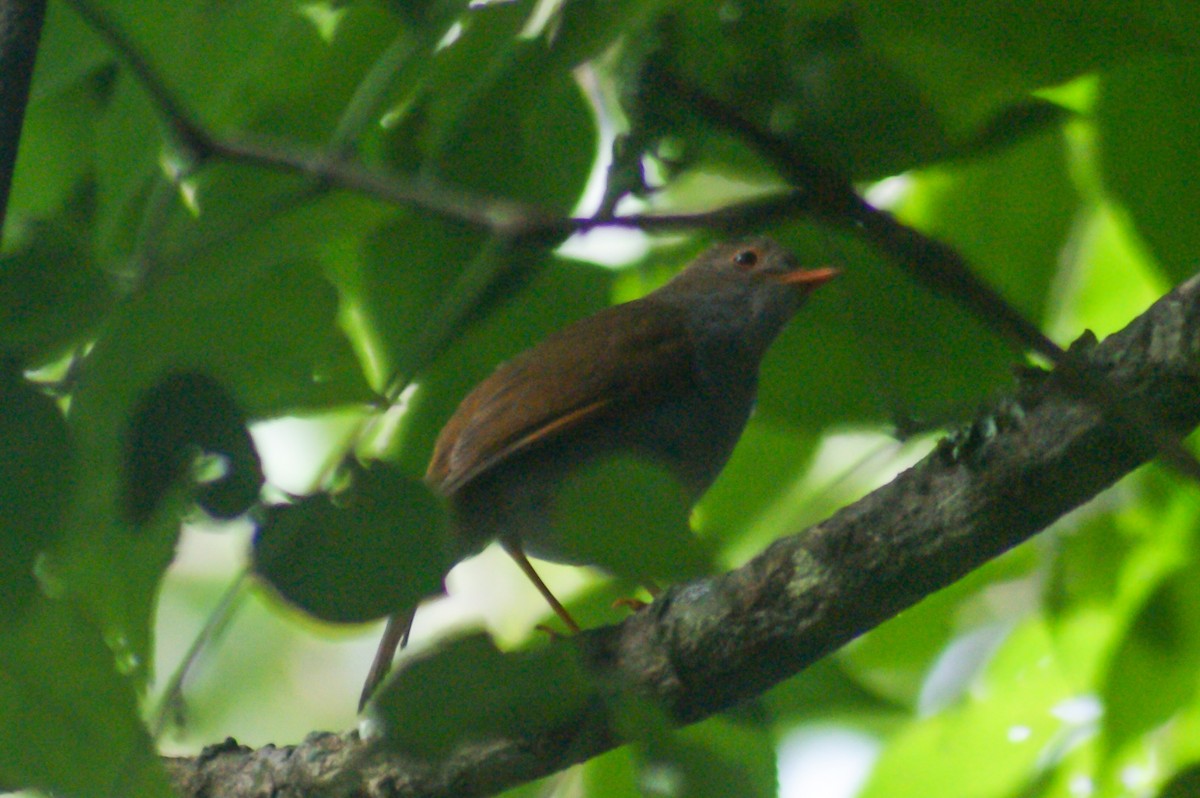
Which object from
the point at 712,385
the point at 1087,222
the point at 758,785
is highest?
the point at 758,785

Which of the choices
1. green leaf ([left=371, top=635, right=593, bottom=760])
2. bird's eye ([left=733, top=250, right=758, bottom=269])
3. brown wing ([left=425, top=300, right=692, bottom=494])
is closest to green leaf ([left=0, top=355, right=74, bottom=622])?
green leaf ([left=371, top=635, right=593, bottom=760])

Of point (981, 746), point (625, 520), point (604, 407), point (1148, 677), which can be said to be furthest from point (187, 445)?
point (604, 407)

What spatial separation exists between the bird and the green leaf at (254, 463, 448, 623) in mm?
1315

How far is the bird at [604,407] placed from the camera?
3.19 m

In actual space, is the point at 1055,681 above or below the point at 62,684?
below

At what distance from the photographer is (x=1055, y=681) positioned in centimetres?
328

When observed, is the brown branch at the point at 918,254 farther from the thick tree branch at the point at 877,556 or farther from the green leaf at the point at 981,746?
the green leaf at the point at 981,746

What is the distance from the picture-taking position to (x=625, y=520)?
4.22ft

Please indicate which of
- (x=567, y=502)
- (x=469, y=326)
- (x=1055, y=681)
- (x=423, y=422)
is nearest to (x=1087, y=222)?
(x=1055, y=681)

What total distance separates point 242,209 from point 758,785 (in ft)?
3.76

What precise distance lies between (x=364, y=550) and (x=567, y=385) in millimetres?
2582

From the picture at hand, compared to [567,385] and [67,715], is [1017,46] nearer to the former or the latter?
[67,715]

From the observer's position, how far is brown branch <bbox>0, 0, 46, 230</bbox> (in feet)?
5.10

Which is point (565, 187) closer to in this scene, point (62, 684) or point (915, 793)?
point (62, 684)
